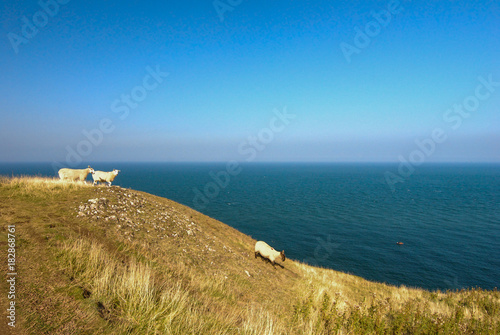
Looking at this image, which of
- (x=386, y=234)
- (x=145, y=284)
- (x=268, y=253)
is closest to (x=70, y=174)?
(x=268, y=253)

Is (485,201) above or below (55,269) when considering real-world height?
above

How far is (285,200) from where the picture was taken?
301ft

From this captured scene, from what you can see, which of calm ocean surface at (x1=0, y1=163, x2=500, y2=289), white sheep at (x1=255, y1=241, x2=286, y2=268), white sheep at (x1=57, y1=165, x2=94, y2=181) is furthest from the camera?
calm ocean surface at (x1=0, y1=163, x2=500, y2=289)

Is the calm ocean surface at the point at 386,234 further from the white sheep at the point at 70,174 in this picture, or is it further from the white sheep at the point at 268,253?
the white sheep at the point at 268,253

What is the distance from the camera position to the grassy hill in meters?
4.92

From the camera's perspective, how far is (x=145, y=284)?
6.08 m

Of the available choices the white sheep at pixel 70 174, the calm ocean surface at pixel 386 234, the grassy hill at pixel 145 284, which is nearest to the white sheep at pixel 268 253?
the grassy hill at pixel 145 284

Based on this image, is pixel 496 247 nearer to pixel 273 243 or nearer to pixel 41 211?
pixel 273 243

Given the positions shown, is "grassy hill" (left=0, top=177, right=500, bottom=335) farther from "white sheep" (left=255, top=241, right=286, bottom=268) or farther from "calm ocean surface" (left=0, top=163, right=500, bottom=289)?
"calm ocean surface" (left=0, top=163, right=500, bottom=289)

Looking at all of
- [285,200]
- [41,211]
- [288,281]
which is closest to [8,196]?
[41,211]

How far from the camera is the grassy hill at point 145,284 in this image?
4.92m

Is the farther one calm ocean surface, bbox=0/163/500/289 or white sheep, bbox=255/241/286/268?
calm ocean surface, bbox=0/163/500/289

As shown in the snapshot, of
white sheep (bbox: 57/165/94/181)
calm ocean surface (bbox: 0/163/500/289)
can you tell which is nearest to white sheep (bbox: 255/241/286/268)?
white sheep (bbox: 57/165/94/181)

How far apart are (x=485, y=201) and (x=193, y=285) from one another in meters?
131
